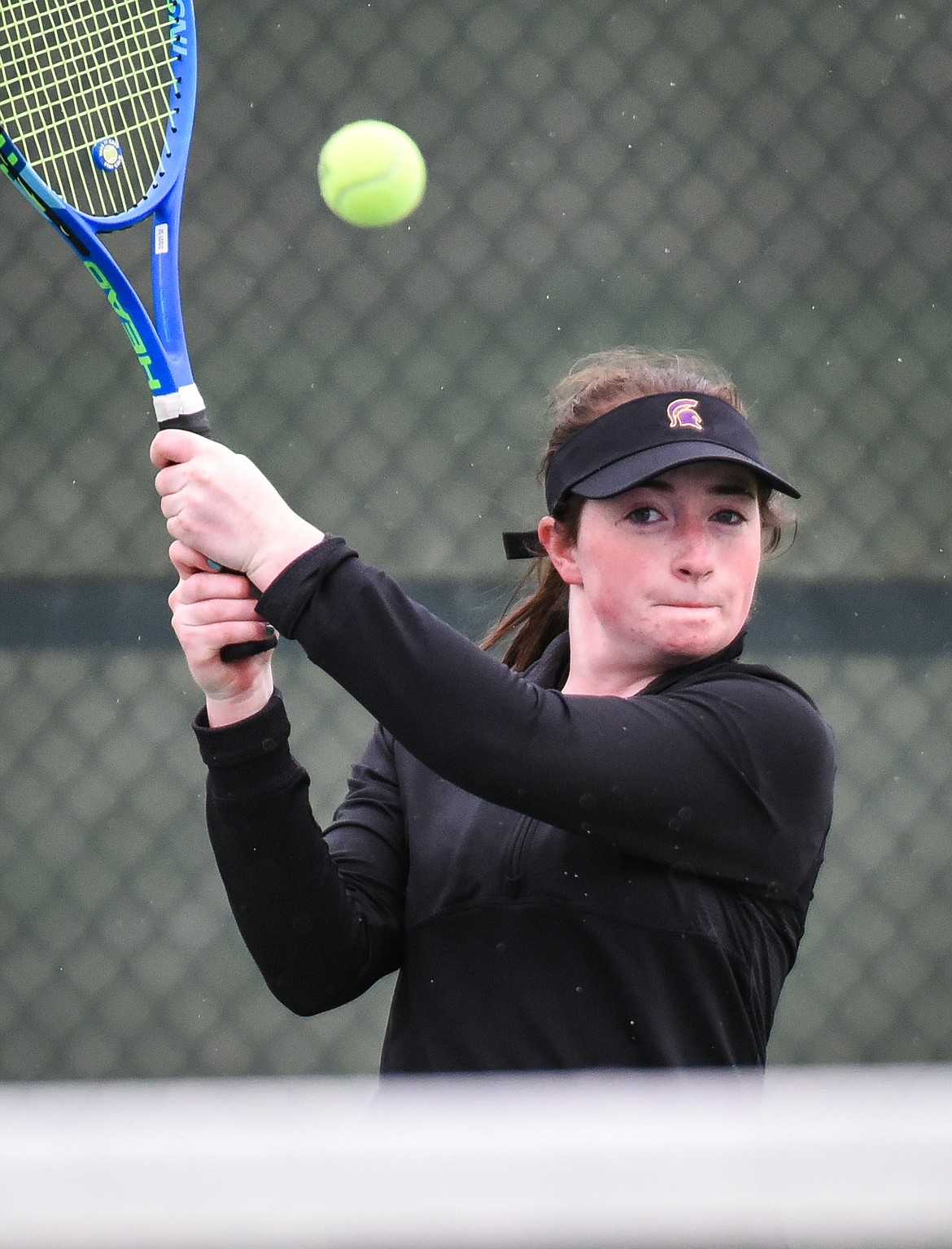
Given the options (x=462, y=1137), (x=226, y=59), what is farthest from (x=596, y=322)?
(x=462, y=1137)

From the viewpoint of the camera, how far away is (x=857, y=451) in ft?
8.17

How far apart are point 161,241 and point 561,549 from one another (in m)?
0.45

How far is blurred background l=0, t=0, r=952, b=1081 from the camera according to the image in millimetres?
2391

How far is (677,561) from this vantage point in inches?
47.9

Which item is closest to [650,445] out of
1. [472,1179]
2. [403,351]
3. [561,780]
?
[561,780]

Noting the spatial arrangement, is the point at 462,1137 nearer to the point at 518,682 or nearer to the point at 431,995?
the point at 518,682

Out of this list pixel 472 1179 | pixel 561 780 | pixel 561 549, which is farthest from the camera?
pixel 561 549

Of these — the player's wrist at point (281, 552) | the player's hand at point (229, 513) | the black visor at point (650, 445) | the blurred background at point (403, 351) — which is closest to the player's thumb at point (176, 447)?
the player's hand at point (229, 513)

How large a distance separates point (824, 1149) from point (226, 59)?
217 centimetres

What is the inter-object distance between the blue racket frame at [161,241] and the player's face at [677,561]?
35 cm

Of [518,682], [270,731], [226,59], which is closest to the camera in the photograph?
[518,682]

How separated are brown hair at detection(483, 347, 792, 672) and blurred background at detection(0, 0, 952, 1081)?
2.89 ft

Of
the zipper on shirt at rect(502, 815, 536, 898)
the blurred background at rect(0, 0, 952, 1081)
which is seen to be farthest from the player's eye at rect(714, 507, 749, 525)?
the blurred background at rect(0, 0, 952, 1081)

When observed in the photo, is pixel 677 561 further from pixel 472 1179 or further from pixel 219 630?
pixel 472 1179
